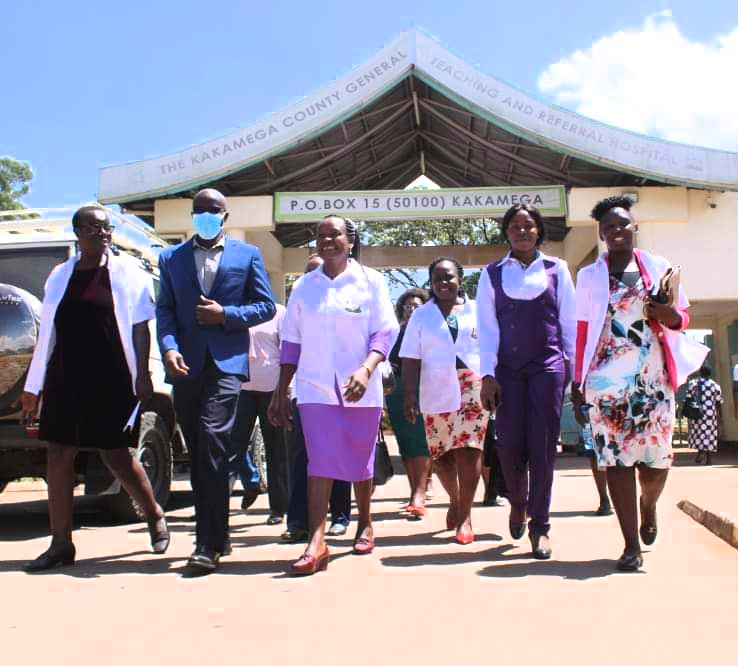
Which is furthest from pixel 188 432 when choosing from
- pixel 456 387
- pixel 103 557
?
pixel 456 387

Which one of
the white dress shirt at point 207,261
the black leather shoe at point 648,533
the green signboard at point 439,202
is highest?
the green signboard at point 439,202

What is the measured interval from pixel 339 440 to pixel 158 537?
1311mm

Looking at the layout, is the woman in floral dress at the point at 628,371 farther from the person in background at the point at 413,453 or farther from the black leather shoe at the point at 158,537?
the black leather shoe at the point at 158,537

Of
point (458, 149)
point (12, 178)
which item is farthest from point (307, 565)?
point (12, 178)

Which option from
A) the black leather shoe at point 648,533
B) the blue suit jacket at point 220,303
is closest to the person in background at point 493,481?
the black leather shoe at point 648,533

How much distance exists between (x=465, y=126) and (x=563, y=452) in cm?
886

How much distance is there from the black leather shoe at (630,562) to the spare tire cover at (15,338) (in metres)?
3.89

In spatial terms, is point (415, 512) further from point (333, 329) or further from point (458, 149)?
point (458, 149)

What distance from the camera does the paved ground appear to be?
2766 mm

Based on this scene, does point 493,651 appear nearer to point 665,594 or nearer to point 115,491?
point 665,594

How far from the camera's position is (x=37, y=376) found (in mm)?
4535

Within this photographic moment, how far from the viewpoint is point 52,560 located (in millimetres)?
4375

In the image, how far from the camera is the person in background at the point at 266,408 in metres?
6.13

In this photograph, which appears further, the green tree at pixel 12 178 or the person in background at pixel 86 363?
the green tree at pixel 12 178
